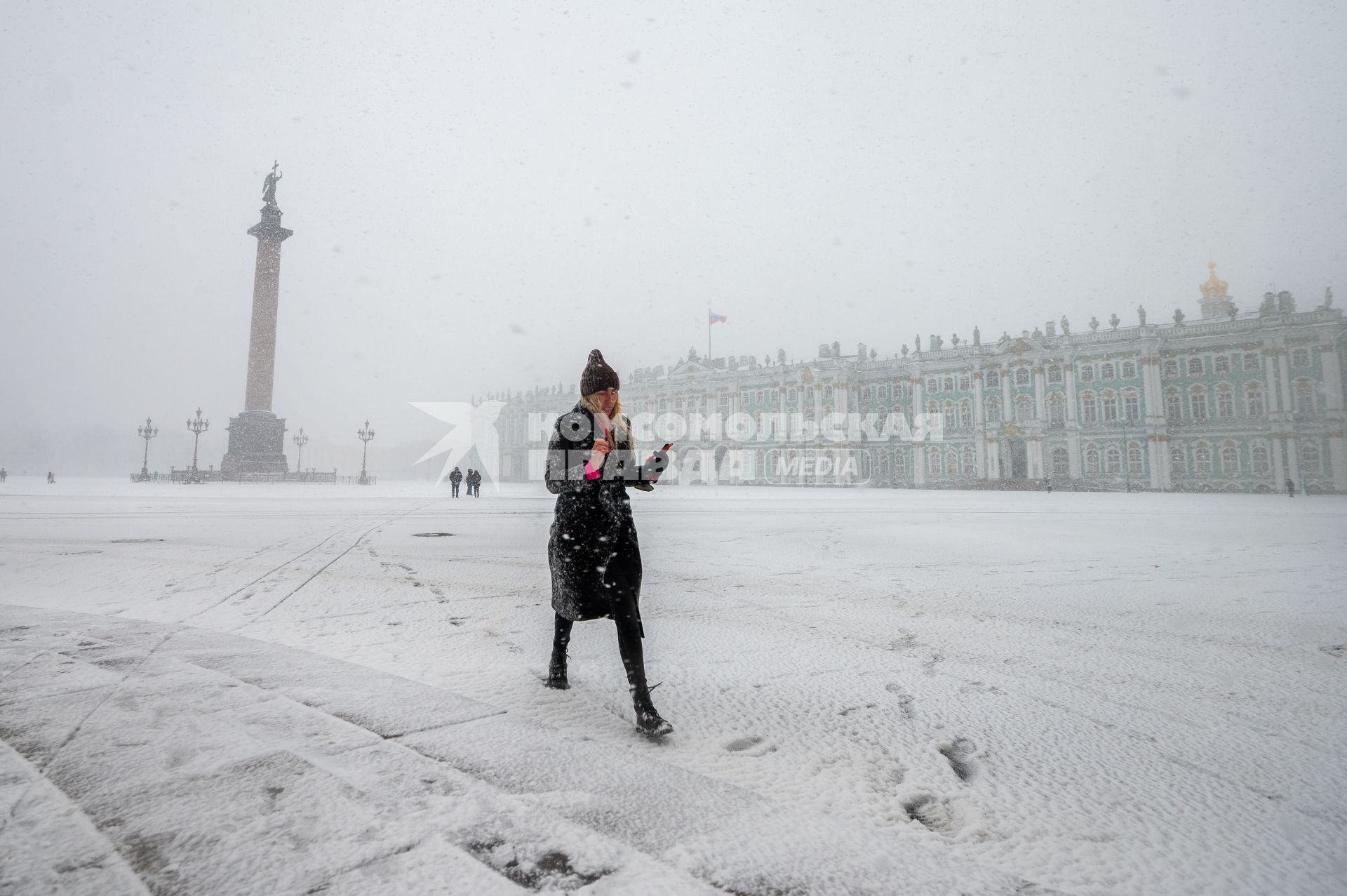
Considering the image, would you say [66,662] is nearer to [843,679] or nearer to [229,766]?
[229,766]

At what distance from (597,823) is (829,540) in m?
8.76

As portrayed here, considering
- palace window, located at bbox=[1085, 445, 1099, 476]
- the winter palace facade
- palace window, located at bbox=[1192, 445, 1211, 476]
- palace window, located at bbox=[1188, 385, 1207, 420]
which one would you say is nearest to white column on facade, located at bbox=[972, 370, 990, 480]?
the winter palace facade

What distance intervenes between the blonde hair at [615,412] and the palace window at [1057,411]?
50931 millimetres

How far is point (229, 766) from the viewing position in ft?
7.13

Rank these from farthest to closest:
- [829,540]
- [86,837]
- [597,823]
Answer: [829,540] < [597,823] < [86,837]

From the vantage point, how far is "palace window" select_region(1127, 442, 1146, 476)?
1694 inches

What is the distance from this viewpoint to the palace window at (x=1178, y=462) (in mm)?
42250

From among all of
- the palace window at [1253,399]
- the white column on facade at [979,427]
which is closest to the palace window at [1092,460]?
the white column on facade at [979,427]

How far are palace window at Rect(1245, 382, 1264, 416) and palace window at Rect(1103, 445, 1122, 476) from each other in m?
7.34

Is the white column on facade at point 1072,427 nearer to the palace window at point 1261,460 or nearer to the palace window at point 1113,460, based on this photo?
the palace window at point 1113,460

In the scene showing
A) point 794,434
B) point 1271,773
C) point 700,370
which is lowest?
point 1271,773

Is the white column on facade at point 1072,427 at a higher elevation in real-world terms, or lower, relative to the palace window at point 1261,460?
higher

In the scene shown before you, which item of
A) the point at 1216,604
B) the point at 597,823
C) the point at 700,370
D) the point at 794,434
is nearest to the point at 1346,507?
the point at 1216,604

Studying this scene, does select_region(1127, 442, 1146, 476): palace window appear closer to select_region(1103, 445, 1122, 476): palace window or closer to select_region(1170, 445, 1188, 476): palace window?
select_region(1103, 445, 1122, 476): palace window
